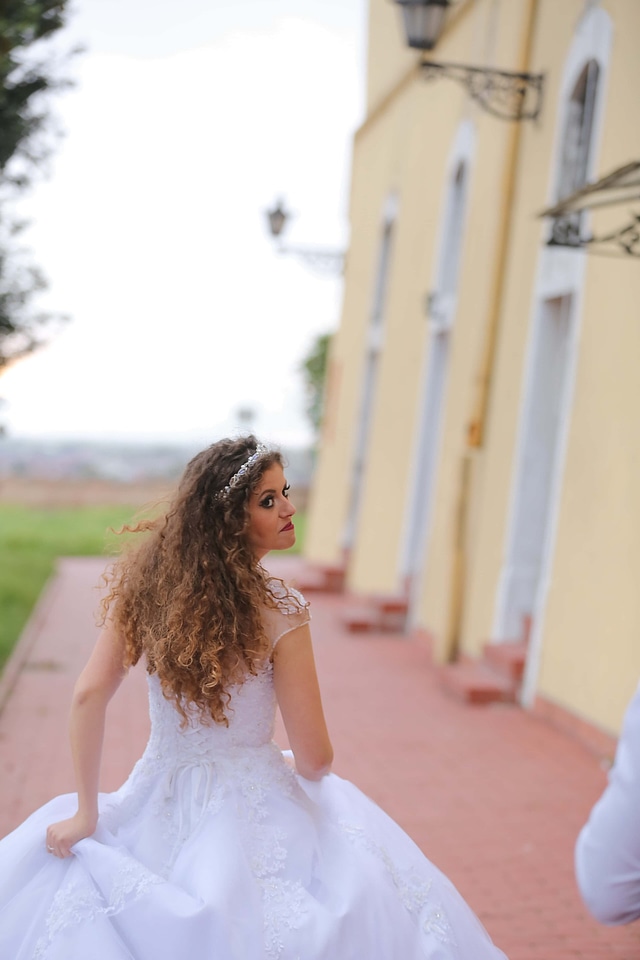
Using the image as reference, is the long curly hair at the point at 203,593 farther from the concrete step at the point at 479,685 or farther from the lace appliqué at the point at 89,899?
the concrete step at the point at 479,685

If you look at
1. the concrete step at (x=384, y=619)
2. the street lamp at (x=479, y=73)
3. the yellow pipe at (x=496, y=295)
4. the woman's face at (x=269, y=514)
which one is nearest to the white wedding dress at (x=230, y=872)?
the woman's face at (x=269, y=514)

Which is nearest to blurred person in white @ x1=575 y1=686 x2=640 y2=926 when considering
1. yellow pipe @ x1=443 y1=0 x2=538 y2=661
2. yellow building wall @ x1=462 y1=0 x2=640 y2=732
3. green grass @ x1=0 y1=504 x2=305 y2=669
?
green grass @ x1=0 y1=504 x2=305 y2=669

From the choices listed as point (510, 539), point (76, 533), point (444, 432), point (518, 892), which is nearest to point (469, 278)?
point (444, 432)

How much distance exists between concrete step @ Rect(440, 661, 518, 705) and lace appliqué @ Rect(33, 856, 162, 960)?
228 inches

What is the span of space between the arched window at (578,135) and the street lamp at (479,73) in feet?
1.77

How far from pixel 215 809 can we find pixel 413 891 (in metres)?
0.56

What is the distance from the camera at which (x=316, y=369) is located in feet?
99.4

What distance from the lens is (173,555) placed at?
2.71m

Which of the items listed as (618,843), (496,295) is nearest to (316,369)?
(496,295)

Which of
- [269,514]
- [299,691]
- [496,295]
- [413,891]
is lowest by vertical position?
[413,891]

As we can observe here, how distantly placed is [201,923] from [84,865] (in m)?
Answer: 0.35

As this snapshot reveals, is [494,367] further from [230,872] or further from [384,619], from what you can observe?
[230,872]

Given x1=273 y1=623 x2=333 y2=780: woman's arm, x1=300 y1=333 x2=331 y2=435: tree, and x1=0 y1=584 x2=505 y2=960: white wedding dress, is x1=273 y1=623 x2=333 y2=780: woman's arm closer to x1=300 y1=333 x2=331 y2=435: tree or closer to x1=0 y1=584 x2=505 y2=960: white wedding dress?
x1=0 y1=584 x2=505 y2=960: white wedding dress

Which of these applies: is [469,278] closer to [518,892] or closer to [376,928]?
[518,892]
